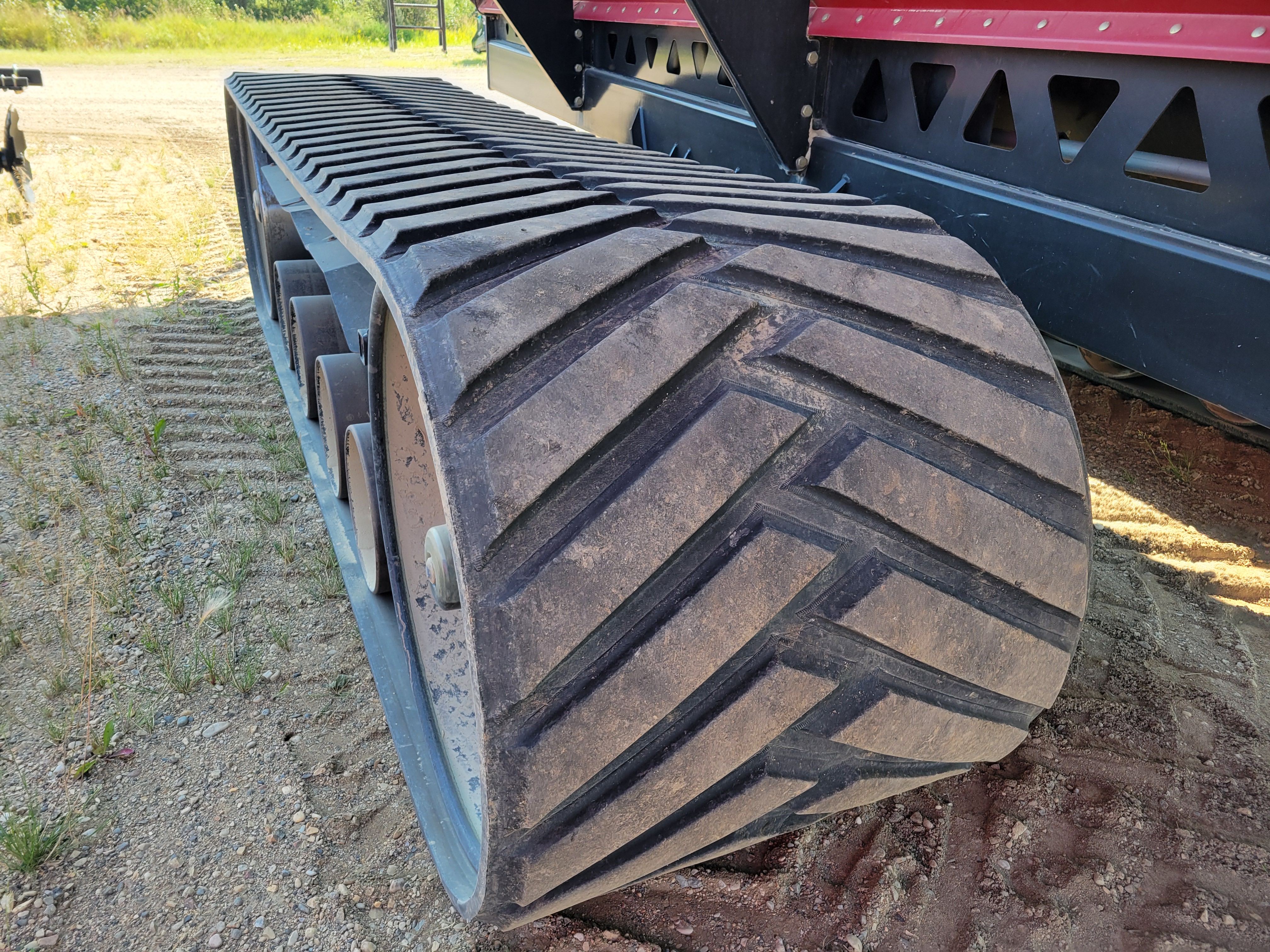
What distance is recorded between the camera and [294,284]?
11.2ft

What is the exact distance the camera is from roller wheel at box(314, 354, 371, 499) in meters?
2.46

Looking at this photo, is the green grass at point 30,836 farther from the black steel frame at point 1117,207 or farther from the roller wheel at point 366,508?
the black steel frame at point 1117,207

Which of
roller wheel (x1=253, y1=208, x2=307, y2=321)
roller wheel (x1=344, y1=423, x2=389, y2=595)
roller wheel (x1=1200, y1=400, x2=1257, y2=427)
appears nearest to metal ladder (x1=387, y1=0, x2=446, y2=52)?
roller wheel (x1=253, y1=208, x2=307, y2=321)

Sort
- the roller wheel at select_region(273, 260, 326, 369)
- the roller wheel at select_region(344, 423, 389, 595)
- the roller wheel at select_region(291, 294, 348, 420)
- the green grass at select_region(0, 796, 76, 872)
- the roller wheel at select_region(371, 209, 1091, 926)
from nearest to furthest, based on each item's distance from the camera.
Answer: the roller wheel at select_region(371, 209, 1091, 926)
the green grass at select_region(0, 796, 76, 872)
the roller wheel at select_region(344, 423, 389, 595)
the roller wheel at select_region(291, 294, 348, 420)
the roller wheel at select_region(273, 260, 326, 369)

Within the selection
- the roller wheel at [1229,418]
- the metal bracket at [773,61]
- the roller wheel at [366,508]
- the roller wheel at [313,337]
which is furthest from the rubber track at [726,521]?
the roller wheel at [313,337]

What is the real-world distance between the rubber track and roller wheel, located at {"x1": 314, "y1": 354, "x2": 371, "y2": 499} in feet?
4.44

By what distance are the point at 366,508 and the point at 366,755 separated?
0.57m

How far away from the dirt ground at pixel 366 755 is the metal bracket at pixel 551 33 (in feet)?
6.42

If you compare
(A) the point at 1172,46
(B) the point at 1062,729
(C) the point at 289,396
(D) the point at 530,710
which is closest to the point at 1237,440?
(B) the point at 1062,729

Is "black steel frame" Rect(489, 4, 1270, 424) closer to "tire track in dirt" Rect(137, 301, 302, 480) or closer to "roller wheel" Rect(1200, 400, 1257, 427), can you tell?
"roller wheel" Rect(1200, 400, 1257, 427)

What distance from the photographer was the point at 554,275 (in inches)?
41.3

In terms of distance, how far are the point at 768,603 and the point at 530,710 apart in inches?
10.6

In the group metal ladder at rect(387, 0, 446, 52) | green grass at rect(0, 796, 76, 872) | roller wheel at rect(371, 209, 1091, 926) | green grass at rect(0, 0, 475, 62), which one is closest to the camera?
roller wheel at rect(371, 209, 1091, 926)

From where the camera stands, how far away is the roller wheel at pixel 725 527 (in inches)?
35.1
